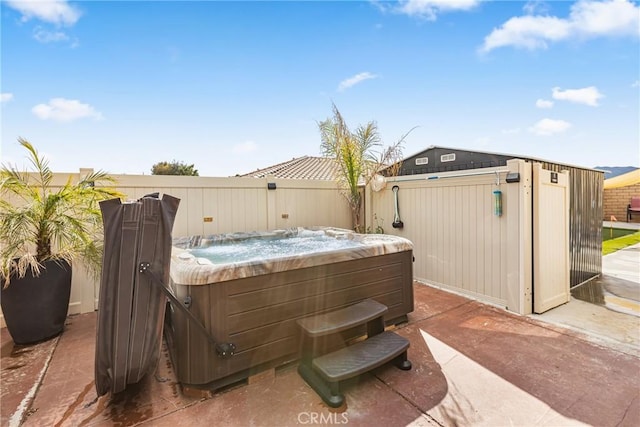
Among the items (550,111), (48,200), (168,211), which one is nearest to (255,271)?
(168,211)

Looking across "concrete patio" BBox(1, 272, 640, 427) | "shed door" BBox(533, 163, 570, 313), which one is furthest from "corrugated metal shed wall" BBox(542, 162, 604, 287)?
"concrete patio" BBox(1, 272, 640, 427)

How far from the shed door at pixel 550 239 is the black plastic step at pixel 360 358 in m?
2.14

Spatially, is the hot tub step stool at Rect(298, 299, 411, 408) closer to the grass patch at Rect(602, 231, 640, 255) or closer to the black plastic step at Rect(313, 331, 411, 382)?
the black plastic step at Rect(313, 331, 411, 382)

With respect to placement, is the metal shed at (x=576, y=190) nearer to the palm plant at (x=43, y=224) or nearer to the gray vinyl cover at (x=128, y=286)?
the gray vinyl cover at (x=128, y=286)

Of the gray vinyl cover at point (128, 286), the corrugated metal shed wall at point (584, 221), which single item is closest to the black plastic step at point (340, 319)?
the gray vinyl cover at point (128, 286)

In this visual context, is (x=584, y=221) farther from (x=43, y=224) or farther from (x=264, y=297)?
(x=43, y=224)

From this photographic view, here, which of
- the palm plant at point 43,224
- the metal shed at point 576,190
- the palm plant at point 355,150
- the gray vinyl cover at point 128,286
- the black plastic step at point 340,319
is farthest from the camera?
the palm plant at point 355,150

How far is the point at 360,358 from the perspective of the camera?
6.84 ft

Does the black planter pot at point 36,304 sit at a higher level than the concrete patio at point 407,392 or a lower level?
higher

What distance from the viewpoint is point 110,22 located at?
3.97 m

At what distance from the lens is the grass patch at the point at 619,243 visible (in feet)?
23.1

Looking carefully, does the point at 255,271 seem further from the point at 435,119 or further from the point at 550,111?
the point at 550,111

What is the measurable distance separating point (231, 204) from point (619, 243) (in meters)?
9.74

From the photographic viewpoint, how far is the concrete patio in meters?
1.78
